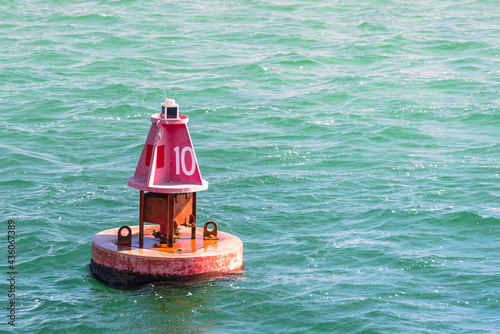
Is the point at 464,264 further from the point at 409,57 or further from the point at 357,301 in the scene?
the point at 409,57

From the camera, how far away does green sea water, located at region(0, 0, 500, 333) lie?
32.8 ft

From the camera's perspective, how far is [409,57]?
86.4 ft

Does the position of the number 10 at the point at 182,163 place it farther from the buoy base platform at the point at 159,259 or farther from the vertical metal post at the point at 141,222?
the buoy base platform at the point at 159,259

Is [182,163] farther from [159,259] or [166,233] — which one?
[159,259]

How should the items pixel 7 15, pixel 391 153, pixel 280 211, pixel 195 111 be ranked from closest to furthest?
pixel 280 211 < pixel 391 153 < pixel 195 111 < pixel 7 15

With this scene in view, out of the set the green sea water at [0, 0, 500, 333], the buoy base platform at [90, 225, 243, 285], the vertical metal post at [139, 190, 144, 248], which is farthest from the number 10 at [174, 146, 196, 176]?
the green sea water at [0, 0, 500, 333]

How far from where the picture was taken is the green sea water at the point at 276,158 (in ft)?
32.8

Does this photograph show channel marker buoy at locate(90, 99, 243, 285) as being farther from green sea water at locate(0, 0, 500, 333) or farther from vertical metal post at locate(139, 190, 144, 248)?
green sea water at locate(0, 0, 500, 333)

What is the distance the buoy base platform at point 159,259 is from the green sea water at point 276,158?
0.65 feet

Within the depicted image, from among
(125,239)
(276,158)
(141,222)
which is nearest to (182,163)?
(141,222)

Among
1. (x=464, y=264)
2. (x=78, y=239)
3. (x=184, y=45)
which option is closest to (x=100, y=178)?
(x=78, y=239)

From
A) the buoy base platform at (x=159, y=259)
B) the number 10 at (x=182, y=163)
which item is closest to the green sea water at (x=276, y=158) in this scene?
the buoy base platform at (x=159, y=259)

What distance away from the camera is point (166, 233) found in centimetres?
1058

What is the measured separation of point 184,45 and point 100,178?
13224mm
